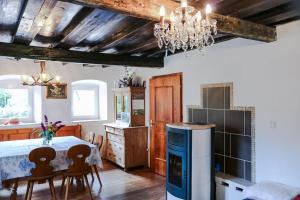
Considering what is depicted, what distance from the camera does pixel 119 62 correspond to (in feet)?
13.8

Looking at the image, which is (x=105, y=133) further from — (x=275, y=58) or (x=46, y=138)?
(x=275, y=58)

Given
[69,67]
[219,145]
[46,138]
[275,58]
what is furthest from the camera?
[69,67]

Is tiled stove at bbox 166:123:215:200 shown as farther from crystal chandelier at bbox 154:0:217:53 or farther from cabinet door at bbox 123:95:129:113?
cabinet door at bbox 123:95:129:113

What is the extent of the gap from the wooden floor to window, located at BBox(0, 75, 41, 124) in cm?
172

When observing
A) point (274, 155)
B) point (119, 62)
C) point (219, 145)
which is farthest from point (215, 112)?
point (119, 62)

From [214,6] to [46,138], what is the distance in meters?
3.29

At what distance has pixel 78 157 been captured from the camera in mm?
3562

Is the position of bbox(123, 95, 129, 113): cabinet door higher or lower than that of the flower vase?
higher

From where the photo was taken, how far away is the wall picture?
5523mm

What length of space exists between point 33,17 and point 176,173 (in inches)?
102

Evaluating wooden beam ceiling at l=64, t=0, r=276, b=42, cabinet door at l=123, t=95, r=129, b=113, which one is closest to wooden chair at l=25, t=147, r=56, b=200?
wooden beam ceiling at l=64, t=0, r=276, b=42

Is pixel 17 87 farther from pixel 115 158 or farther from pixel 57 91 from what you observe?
pixel 115 158

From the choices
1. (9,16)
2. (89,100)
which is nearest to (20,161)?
(9,16)

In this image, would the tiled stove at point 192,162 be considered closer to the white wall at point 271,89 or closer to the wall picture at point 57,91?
the white wall at point 271,89
